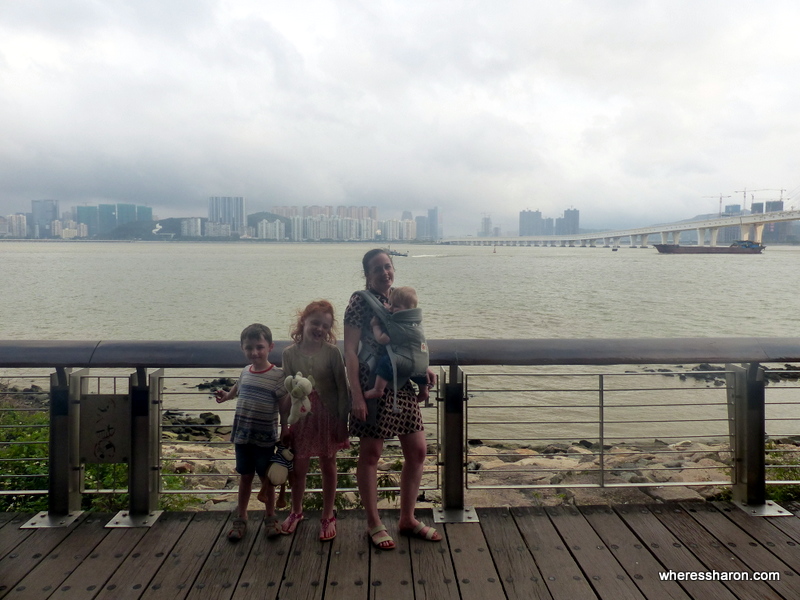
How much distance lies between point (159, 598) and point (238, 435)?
78 cm

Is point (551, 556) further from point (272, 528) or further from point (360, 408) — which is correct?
point (272, 528)

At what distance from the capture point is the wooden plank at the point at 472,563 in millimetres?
2582

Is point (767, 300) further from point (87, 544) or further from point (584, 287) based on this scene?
point (87, 544)

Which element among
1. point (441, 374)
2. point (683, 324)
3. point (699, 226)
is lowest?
point (683, 324)

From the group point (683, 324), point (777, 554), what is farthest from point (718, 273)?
point (777, 554)

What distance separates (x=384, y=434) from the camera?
302cm

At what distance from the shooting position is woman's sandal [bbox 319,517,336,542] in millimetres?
3020

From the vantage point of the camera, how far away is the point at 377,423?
9.90 ft

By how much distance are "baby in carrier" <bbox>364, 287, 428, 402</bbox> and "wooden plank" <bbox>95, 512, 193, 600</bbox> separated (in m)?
1.14

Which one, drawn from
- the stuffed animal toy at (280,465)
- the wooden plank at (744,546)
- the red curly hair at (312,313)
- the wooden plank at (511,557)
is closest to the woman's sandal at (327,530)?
the stuffed animal toy at (280,465)

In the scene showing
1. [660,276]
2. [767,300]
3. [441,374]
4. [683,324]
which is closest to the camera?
[441,374]

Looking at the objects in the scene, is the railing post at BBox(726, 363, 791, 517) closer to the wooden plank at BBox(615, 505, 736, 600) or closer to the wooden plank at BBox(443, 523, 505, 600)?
the wooden plank at BBox(615, 505, 736, 600)

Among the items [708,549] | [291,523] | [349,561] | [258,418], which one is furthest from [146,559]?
[708,549]

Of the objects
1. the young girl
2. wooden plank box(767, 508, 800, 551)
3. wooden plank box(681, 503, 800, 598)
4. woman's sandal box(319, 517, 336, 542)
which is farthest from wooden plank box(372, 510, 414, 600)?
wooden plank box(767, 508, 800, 551)
